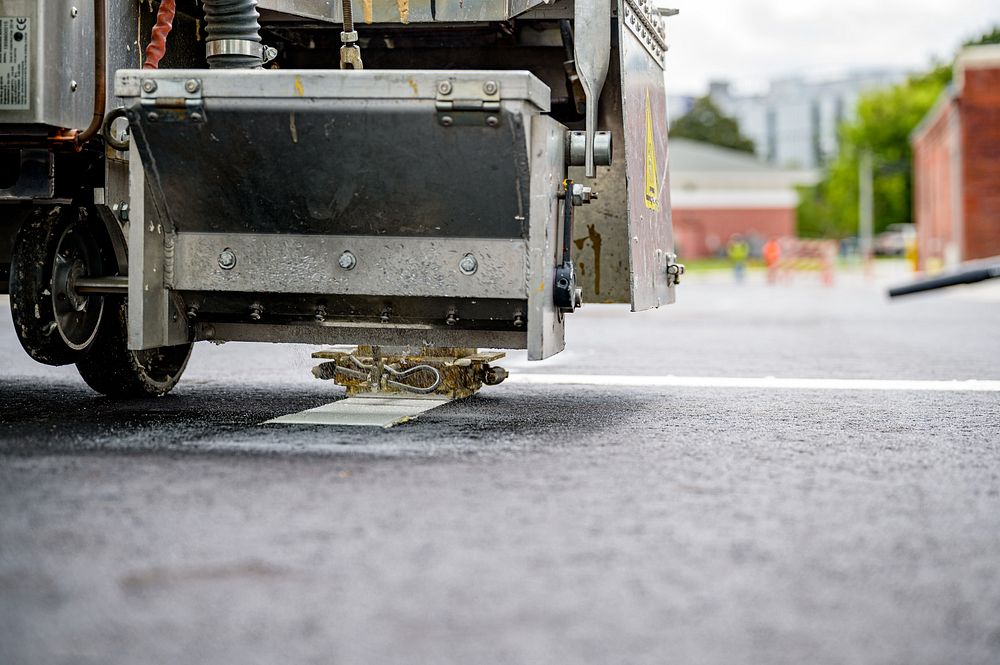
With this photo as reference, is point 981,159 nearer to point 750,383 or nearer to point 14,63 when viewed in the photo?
point 750,383

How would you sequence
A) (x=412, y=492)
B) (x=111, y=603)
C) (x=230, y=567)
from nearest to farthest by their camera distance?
(x=111, y=603)
(x=230, y=567)
(x=412, y=492)

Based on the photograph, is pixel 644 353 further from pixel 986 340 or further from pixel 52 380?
pixel 52 380

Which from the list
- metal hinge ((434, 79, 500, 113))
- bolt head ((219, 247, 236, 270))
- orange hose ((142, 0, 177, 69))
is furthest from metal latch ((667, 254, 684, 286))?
orange hose ((142, 0, 177, 69))

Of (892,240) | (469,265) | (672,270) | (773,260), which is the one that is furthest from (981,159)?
(892,240)

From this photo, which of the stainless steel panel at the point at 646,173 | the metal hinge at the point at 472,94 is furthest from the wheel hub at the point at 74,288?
the stainless steel panel at the point at 646,173

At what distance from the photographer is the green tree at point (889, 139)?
91000 millimetres

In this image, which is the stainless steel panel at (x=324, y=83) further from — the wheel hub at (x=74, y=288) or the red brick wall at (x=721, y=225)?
the red brick wall at (x=721, y=225)

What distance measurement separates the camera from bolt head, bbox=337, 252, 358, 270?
17.7 feet

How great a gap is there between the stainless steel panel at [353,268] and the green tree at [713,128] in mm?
120045

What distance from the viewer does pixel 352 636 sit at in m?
2.64

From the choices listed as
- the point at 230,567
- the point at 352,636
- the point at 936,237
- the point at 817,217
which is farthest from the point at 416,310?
the point at 817,217

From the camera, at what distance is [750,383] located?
7.86 m

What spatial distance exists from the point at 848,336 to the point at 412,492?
9.96 metres

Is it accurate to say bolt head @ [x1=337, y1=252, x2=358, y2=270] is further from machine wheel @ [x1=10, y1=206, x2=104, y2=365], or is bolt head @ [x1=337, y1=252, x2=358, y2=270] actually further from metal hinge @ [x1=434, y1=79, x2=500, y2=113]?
machine wheel @ [x1=10, y1=206, x2=104, y2=365]
